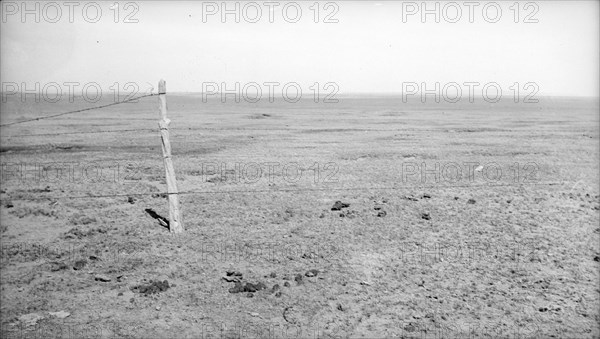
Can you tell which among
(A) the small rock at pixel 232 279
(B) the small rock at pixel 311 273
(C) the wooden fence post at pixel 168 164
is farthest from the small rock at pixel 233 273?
(C) the wooden fence post at pixel 168 164

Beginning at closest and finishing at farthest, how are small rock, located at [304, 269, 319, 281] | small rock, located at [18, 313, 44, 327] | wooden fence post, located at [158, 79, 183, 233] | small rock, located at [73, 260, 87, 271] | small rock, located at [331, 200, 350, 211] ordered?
small rock, located at [18, 313, 44, 327], small rock, located at [304, 269, 319, 281], small rock, located at [73, 260, 87, 271], wooden fence post, located at [158, 79, 183, 233], small rock, located at [331, 200, 350, 211]

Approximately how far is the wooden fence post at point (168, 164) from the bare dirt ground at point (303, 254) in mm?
234

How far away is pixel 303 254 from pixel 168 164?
9.19 ft

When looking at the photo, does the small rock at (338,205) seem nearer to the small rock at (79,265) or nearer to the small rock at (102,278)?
the small rock at (102,278)

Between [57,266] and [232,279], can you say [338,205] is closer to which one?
[232,279]

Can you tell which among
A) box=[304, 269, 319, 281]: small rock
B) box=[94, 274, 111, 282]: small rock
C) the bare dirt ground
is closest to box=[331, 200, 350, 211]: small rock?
the bare dirt ground

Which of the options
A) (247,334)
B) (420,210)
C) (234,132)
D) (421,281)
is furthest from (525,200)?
(234,132)

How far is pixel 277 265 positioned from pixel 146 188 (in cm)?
560

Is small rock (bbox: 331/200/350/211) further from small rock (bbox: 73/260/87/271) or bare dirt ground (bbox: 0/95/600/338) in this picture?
small rock (bbox: 73/260/87/271)

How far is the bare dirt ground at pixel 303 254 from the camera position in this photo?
16.6 feet

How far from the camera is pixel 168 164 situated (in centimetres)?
735

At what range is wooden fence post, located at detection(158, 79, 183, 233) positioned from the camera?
7277 mm

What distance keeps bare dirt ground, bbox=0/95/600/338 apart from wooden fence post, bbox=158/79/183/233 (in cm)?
23

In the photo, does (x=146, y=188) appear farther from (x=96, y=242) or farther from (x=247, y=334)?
(x=247, y=334)
